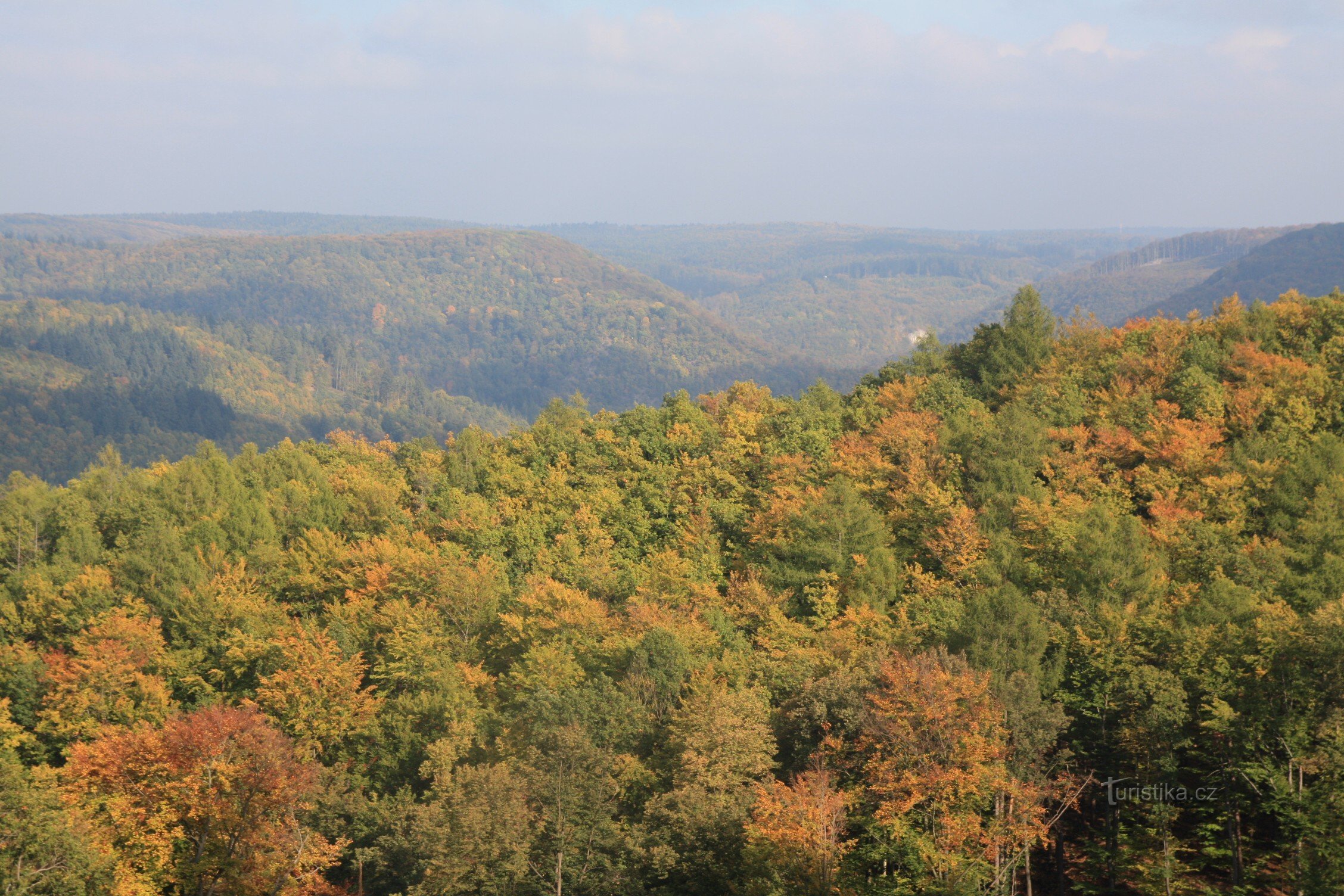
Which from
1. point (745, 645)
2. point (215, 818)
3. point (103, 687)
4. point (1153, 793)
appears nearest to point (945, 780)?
point (1153, 793)

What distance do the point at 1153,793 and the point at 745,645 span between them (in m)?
17.7

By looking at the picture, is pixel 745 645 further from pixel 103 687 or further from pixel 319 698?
pixel 103 687

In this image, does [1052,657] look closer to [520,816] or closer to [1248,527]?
[1248,527]

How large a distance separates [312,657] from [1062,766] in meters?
32.2

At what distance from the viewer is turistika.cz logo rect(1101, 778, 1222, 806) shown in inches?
1216

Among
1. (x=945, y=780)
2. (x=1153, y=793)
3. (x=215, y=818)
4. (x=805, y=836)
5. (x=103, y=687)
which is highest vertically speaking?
(x=945, y=780)

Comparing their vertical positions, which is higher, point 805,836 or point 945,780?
point 945,780

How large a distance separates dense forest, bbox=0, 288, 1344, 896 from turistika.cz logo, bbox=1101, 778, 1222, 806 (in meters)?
0.14

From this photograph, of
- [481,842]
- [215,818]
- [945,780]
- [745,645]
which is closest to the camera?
[945,780]

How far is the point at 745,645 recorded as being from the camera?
44969mm

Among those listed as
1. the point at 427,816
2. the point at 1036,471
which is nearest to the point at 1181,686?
the point at 427,816

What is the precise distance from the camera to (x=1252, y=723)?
30.4 m

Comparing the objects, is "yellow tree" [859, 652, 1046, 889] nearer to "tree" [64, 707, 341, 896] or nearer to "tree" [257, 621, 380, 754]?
"tree" [64, 707, 341, 896]

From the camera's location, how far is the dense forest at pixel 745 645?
99.1 ft
